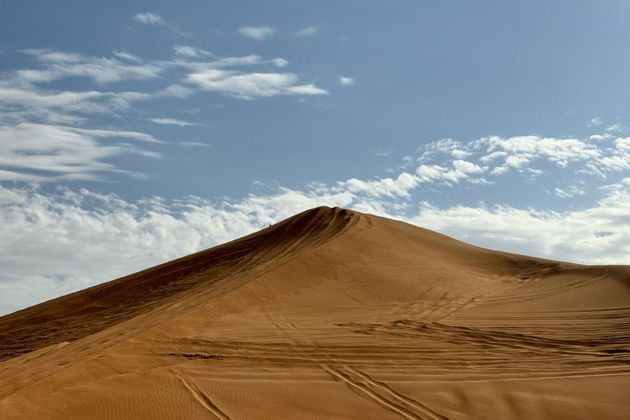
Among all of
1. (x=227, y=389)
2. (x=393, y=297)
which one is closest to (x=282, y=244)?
(x=393, y=297)

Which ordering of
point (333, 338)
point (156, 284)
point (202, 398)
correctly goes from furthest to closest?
point (156, 284)
point (333, 338)
point (202, 398)

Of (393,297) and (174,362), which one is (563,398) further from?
(393,297)

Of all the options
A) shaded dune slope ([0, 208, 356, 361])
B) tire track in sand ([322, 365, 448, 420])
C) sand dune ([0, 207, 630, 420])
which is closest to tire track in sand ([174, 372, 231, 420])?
sand dune ([0, 207, 630, 420])

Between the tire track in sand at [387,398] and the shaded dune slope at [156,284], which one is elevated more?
the shaded dune slope at [156,284]

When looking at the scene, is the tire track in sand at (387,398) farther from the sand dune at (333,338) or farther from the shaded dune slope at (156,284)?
the shaded dune slope at (156,284)

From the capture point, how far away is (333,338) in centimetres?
1131

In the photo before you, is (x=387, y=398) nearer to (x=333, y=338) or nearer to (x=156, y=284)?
(x=333, y=338)

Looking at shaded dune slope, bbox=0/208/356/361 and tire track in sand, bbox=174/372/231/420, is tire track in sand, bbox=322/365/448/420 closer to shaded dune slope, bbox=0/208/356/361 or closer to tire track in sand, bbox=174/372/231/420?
tire track in sand, bbox=174/372/231/420

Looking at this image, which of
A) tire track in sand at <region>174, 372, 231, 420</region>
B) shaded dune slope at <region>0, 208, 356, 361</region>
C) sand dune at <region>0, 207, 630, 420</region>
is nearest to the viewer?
tire track in sand at <region>174, 372, 231, 420</region>

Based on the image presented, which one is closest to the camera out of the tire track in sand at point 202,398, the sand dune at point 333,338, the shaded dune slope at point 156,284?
the tire track in sand at point 202,398

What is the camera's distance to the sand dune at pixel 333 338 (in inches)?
324

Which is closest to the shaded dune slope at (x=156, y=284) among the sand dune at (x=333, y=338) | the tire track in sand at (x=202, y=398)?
the sand dune at (x=333, y=338)

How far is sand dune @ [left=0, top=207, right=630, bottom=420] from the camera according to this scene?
8.22 metres

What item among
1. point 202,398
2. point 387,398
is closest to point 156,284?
point 202,398
